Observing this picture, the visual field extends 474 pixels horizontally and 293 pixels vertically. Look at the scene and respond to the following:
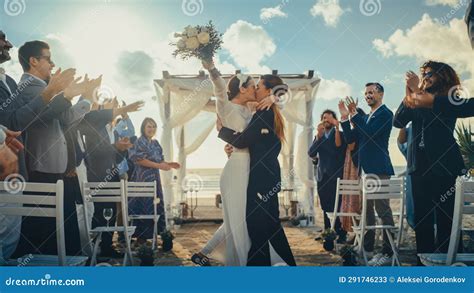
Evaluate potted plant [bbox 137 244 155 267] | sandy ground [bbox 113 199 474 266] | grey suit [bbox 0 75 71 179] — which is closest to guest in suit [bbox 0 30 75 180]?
grey suit [bbox 0 75 71 179]

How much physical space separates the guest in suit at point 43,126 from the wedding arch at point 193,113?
86 centimetres

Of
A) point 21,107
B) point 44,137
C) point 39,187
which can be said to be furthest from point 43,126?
point 39,187

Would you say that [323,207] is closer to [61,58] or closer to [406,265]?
[406,265]

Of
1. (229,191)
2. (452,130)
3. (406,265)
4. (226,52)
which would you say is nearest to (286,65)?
(226,52)

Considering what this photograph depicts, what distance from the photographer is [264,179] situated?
3.15 meters

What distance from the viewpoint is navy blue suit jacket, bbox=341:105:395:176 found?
3.66m

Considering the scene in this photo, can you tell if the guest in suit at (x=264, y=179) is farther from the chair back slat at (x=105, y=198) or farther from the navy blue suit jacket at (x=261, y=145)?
the chair back slat at (x=105, y=198)

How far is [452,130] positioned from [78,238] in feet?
10.9

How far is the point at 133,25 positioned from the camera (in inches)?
135

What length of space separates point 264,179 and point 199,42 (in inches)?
50.4

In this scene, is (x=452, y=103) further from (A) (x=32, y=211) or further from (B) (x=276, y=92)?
(A) (x=32, y=211)

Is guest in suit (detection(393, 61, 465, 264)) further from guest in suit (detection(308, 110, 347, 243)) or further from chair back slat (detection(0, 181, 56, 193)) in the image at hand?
chair back slat (detection(0, 181, 56, 193))

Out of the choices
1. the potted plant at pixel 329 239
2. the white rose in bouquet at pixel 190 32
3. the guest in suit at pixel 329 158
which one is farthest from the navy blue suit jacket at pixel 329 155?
the white rose in bouquet at pixel 190 32

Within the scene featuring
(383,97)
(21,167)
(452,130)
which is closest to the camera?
(21,167)
